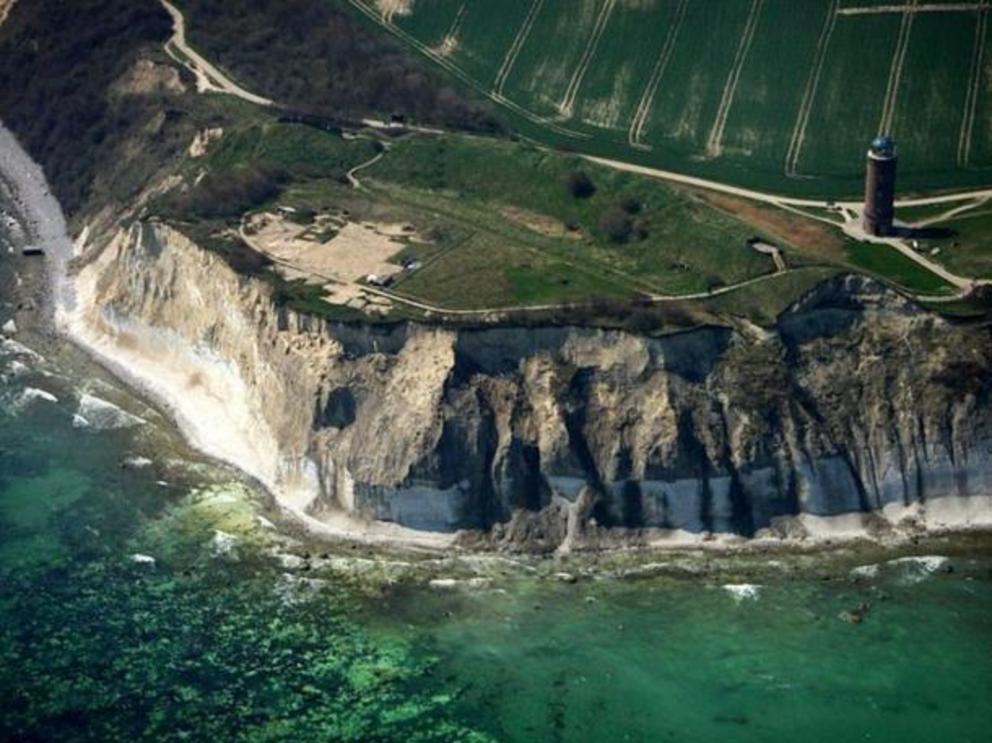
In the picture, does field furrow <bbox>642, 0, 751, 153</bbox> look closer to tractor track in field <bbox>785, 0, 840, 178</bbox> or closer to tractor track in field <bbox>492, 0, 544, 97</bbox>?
tractor track in field <bbox>785, 0, 840, 178</bbox>

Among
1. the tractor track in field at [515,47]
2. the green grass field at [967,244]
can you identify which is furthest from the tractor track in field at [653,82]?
the green grass field at [967,244]

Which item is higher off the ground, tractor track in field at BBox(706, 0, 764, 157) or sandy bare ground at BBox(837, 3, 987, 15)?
sandy bare ground at BBox(837, 3, 987, 15)

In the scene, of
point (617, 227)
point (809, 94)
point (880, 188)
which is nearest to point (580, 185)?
point (617, 227)

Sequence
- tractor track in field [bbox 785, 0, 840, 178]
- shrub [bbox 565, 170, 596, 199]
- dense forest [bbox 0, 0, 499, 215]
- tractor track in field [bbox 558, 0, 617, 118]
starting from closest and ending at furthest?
shrub [bbox 565, 170, 596, 199] < tractor track in field [bbox 785, 0, 840, 178] < dense forest [bbox 0, 0, 499, 215] < tractor track in field [bbox 558, 0, 617, 118]

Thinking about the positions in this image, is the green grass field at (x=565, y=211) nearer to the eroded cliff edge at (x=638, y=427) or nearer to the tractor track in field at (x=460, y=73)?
the eroded cliff edge at (x=638, y=427)

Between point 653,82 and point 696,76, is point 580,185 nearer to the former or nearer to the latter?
point 653,82

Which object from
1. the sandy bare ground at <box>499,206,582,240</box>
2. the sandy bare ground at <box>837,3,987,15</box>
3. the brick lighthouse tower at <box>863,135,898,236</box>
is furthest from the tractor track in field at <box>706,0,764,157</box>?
the sandy bare ground at <box>499,206,582,240</box>

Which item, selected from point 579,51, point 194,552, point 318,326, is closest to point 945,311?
point 318,326
